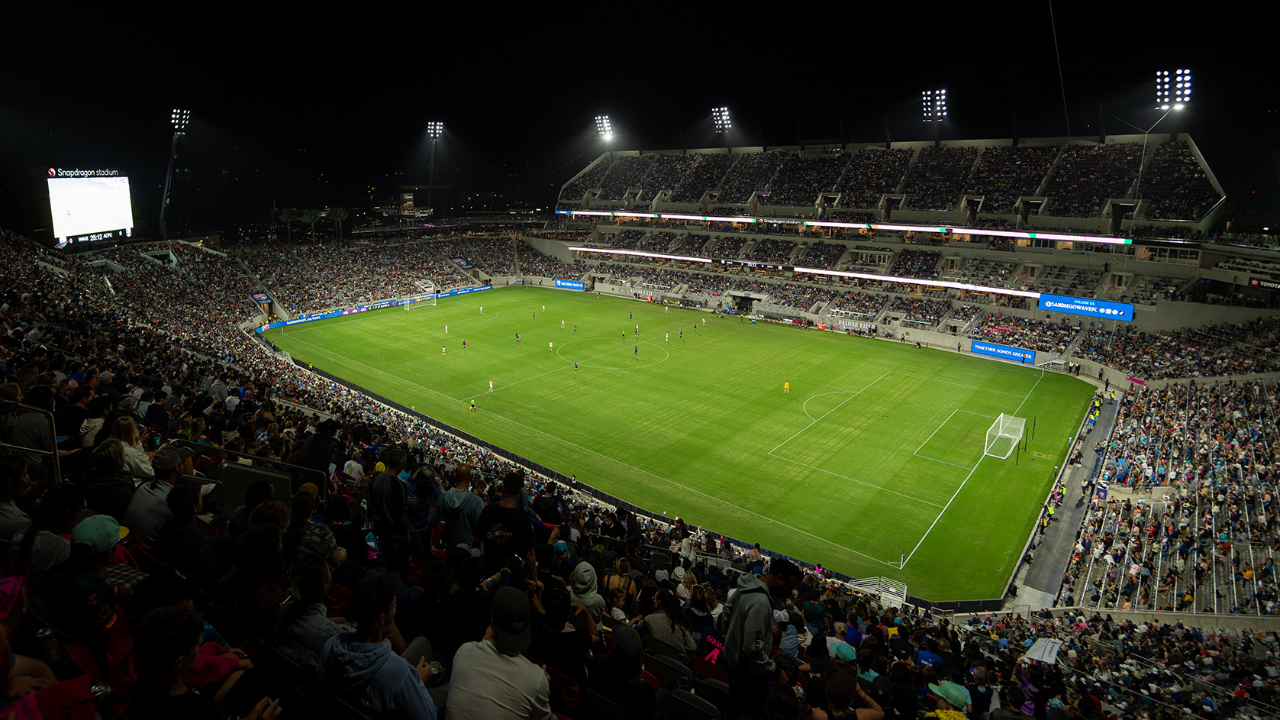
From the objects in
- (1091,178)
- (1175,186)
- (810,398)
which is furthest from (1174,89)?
(810,398)

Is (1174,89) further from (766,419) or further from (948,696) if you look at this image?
(948,696)

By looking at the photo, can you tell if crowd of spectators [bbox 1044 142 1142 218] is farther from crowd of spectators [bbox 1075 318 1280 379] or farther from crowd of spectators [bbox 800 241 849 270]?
crowd of spectators [bbox 800 241 849 270]

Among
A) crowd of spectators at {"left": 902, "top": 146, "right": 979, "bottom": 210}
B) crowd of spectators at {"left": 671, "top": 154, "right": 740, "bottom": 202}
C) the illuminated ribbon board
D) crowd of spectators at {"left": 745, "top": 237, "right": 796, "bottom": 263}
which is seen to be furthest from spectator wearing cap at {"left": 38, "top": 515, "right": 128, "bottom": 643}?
crowd of spectators at {"left": 671, "top": 154, "right": 740, "bottom": 202}

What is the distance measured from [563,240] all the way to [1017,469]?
6644 cm

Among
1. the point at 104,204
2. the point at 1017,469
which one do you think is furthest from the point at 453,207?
the point at 1017,469

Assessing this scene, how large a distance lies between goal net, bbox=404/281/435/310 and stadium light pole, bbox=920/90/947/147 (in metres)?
54.1

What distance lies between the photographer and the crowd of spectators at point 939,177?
60531 millimetres

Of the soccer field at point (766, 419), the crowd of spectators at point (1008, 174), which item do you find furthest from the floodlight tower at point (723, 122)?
the soccer field at point (766, 419)

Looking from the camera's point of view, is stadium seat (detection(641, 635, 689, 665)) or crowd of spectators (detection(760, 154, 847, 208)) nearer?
stadium seat (detection(641, 635, 689, 665))

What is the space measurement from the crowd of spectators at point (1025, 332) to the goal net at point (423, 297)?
49.9 metres

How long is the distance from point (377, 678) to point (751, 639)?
9.39ft

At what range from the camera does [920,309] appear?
53.1 metres

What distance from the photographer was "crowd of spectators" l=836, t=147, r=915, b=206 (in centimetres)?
6581

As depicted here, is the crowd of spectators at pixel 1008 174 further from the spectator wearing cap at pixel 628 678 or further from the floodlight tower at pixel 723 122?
the spectator wearing cap at pixel 628 678
